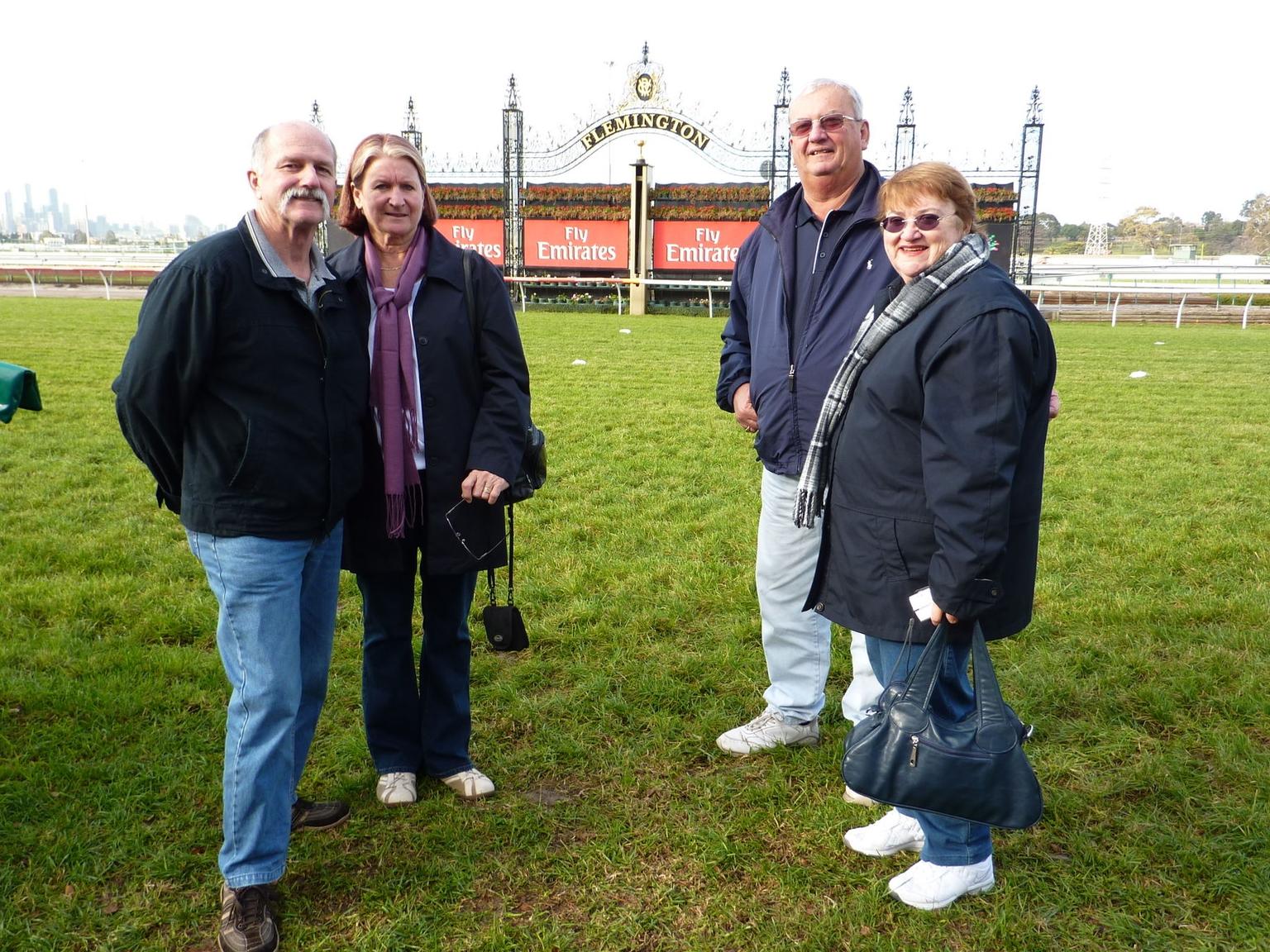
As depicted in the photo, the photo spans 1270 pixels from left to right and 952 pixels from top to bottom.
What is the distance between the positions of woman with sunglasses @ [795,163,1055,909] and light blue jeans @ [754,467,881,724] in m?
0.61

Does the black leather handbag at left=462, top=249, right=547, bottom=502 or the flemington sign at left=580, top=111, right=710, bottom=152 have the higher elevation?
the flemington sign at left=580, top=111, right=710, bottom=152

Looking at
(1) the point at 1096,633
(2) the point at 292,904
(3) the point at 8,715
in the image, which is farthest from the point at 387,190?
(1) the point at 1096,633

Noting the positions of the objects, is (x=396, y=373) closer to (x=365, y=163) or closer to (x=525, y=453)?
(x=525, y=453)

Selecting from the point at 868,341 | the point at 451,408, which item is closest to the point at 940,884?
the point at 868,341

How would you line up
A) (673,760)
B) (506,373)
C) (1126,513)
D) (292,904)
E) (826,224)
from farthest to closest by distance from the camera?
(1126,513)
(673,760)
(826,224)
(506,373)
(292,904)

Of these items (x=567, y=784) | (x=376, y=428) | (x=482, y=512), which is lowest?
(x=567, y=784)

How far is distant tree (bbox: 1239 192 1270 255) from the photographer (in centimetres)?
6850

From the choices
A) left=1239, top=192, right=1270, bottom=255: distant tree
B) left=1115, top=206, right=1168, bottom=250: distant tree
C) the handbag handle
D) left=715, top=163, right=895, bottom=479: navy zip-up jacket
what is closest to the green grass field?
the handbag handle

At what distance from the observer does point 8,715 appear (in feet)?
11.3

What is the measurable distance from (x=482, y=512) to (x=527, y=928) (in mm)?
1107

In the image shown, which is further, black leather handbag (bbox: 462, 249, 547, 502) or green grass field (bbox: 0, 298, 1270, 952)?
black leather handbag (bbox: 462, 249, 547, 502)

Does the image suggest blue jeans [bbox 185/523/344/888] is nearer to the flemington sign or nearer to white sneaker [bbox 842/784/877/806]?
white sneaker [bbox 842/784/877/806]

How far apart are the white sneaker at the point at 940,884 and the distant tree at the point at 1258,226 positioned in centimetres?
7760

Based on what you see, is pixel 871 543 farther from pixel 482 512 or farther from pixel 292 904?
pixel 292 904
